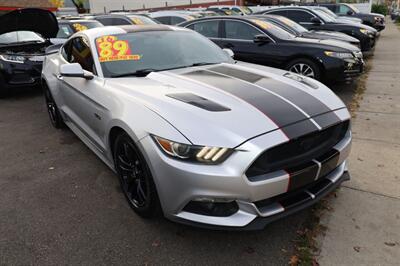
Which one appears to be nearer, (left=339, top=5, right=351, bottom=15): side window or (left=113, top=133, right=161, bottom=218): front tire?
(left=113, top=133, right=161, bottom=218): front tire

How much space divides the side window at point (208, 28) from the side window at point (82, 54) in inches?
162

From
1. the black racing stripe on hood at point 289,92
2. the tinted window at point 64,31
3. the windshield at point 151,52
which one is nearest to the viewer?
the black racing stripe on hood at point 289,92

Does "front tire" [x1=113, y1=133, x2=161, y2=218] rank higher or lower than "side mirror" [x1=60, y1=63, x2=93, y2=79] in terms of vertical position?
lower

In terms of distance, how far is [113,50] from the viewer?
362 cm

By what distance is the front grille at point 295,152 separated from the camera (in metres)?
2.30

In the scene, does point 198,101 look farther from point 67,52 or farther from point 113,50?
point 67,52

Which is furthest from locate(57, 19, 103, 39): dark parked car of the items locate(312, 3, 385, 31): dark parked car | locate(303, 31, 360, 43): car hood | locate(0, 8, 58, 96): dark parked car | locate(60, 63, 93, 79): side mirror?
locate(312, 3, 385, 31): dark parked car

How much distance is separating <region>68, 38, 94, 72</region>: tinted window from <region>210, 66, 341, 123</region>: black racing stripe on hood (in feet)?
4.58

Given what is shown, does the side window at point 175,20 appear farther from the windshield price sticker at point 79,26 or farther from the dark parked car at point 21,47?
the dark parked car at point 21,47

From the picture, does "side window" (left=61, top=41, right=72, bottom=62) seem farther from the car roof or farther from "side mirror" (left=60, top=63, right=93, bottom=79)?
"side mirror" (left=60, top=63, right=93, bottom=79)

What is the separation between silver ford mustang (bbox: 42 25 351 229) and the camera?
7.48 feet

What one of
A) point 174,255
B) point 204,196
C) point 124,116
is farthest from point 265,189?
point 124,116

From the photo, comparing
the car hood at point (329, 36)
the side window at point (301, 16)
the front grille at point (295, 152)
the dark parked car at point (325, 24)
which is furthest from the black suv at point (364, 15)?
the front grille at point (295, 152)

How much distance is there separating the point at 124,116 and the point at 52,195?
1.28 metres
